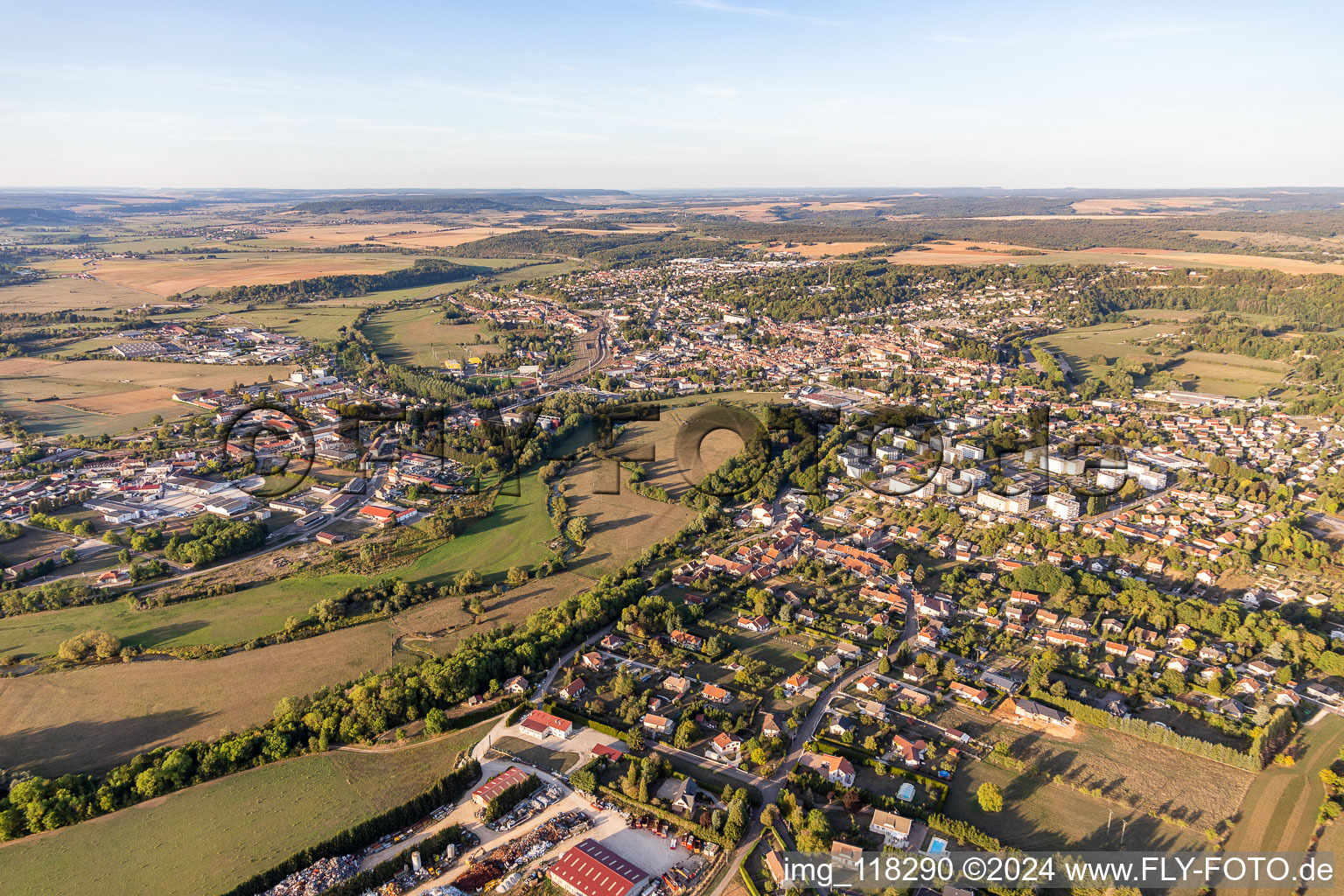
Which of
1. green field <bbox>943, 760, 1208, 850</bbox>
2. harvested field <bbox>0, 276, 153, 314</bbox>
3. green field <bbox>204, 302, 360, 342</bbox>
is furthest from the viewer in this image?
harvested field <bbox>0, 276, 153, 314</bbox>

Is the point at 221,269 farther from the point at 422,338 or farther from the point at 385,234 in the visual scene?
the point at 385,234

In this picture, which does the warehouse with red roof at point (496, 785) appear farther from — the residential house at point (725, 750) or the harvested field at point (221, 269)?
the harvested field at point (221, 269)

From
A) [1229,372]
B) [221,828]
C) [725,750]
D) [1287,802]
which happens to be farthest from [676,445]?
[1229,372]

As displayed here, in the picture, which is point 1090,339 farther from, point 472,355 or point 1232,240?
point 1232,240

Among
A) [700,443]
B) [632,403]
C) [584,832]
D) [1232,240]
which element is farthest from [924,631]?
[1232,240]

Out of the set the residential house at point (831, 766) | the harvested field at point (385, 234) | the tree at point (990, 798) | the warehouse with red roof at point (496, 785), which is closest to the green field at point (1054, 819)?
the tree at point (990, 798)

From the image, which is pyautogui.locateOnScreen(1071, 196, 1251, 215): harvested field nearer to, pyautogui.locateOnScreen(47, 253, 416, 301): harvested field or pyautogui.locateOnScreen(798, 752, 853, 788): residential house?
pyautogui.locateOnScreen(47, 253, 416, 301): harvested field

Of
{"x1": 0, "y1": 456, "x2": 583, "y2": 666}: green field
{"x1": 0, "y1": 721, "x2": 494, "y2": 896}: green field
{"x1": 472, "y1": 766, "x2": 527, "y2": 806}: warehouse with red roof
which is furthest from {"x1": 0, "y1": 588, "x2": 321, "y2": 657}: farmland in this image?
{"x1": 472, "y1": 766, "x2": 527, "y2": 806}: warehouse with red roof
